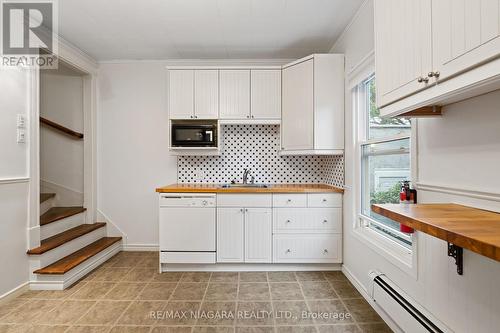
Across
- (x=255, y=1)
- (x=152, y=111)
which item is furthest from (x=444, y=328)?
(x=152, y=111)

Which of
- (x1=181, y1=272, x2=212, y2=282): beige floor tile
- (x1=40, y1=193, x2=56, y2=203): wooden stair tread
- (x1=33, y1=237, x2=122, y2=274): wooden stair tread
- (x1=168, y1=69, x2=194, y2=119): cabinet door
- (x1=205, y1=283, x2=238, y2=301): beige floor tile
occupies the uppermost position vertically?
(x1=168, y1=69, x2=194, y2=119): cabinet door

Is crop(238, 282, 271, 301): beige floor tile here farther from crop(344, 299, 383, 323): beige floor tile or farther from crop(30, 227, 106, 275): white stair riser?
crop(30, 227, 106, 275): white stair riser

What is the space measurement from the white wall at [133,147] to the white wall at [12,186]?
1.16 m

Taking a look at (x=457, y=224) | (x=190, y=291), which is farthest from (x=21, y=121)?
(x=457, y=224)

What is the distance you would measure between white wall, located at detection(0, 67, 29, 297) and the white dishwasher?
4.22 feet

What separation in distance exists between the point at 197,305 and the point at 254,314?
0.52 m

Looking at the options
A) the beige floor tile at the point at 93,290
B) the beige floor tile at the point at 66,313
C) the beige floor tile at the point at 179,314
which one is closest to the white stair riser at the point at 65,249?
the beige floor tile at the point at 93,290

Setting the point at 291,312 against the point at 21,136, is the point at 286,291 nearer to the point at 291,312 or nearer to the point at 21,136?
the point at 291,312

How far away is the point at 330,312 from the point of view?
7.34ft

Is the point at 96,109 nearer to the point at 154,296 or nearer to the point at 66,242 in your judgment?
the point at 66,242

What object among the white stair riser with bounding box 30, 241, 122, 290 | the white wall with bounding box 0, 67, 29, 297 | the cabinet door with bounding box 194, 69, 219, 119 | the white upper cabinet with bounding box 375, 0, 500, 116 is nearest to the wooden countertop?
the white upper cabinet with bounding box 375, 0, 500, 116

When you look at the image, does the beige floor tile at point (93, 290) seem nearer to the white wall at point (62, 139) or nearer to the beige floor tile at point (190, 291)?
the beige floor tile at point (190, 291)

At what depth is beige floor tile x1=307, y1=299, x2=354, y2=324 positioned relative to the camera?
2.13m

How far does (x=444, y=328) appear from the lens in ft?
4.81
